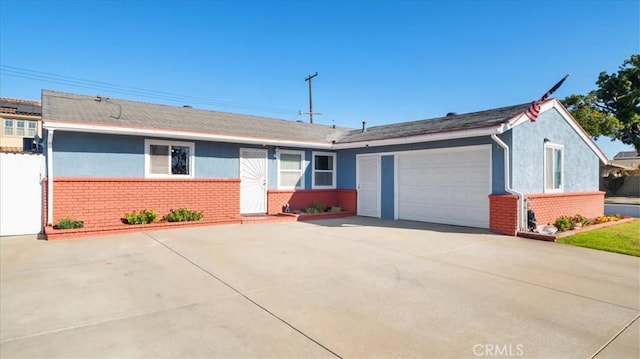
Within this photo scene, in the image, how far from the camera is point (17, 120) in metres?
29.8

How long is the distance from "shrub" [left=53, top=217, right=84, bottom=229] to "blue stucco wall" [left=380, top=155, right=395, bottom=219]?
990 centimetres

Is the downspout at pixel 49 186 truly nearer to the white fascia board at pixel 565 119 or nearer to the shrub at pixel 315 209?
the shrub at pixel 315 209

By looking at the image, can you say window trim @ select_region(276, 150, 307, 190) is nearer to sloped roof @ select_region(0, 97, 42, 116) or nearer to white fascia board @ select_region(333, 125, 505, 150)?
white fascia board @ select_region(333, 125, 505, 150)

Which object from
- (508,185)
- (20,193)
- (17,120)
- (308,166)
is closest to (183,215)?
(20,193)

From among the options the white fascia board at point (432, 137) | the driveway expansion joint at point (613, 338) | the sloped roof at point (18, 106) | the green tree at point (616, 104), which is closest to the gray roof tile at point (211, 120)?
the white fascia board at point (432, 137)

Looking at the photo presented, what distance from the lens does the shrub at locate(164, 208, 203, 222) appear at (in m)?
10.8

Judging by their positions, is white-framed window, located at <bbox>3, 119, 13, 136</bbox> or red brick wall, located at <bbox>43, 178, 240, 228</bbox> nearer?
red brick wall, located at <bbox>43, 178, 240, 228</bbox>

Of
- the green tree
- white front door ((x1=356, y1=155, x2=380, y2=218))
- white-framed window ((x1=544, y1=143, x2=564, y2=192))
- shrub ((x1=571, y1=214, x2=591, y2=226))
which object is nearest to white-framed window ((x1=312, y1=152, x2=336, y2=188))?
white front door ((x1=356, y1=155, x2=380, y2=218))

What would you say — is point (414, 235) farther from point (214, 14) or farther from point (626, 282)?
point (214, 14)

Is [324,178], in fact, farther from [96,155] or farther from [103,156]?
[96,155]

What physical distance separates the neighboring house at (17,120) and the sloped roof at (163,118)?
22495 mm

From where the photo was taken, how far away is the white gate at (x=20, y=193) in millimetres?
9250

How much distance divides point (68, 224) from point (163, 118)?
4755 mm

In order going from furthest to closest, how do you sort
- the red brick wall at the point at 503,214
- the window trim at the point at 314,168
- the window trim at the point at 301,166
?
the window trim at the point at 314,168
the window trim at the point at 301,166
the red brick wall at the point at 503,214
